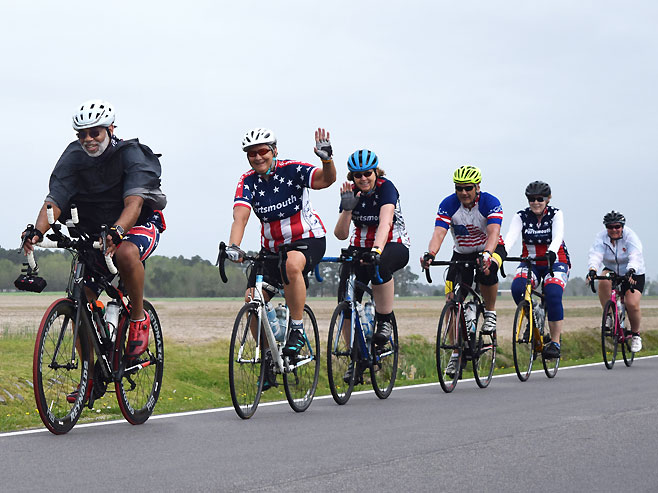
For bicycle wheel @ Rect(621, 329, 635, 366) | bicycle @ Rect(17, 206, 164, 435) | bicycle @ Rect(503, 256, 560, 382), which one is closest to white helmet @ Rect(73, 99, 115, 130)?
bicycle @ Rect(17, 206, 164, 435)

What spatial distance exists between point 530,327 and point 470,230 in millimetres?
2198

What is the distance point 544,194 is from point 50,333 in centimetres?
825

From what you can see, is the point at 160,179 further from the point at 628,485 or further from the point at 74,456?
the point at 628,485

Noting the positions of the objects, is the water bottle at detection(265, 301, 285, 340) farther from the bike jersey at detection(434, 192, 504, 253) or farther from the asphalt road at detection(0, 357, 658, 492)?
the bike jersey at detection(434, 192, 504, 253)

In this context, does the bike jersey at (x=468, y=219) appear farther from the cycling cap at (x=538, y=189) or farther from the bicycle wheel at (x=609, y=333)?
the bicycle wheel at (x=609, y=333)

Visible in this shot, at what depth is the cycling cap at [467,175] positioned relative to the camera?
1235 centimetres

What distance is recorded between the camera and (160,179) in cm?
855

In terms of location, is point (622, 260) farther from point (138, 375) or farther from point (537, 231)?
point (138, 375)

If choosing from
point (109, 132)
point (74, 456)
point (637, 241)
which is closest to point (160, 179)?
point (109, 132)

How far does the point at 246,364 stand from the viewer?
9398 mm

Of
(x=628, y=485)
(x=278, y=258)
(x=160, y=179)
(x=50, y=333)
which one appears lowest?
(x=628, y=485)

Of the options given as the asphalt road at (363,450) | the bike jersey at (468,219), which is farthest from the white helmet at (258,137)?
the bike jersey at (468,219)

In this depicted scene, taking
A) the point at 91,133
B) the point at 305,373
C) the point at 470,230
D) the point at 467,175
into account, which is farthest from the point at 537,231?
the point at 91,133

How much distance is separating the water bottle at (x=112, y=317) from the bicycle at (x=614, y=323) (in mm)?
9716
